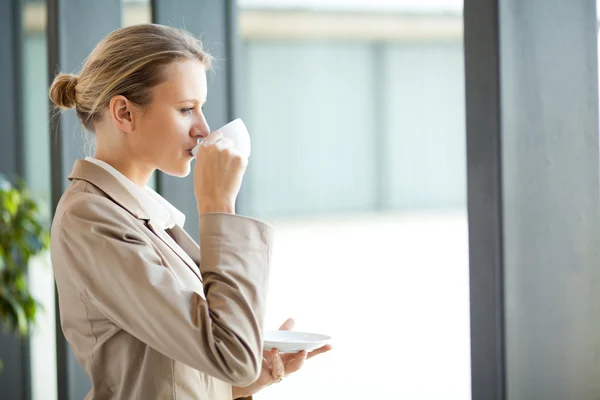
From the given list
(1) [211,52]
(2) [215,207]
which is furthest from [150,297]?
(1) [211,52]

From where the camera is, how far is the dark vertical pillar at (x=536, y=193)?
119cm

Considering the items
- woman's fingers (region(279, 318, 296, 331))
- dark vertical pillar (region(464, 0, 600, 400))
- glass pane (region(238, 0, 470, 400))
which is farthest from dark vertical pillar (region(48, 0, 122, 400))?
dark vertical pillar (region(464, 0, 600, 400))

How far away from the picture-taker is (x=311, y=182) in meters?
2.04

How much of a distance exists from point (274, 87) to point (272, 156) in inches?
7.6

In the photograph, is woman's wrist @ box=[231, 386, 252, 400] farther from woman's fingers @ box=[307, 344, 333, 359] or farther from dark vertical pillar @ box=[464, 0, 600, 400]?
dark vertical pillar @ box=[464, 0, 600, 400]

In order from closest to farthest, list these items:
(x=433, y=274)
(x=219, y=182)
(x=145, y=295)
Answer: (x=145, y=295) → (x=219, y=182) → (x=433, y=274)

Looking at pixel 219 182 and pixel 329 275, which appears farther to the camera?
pixel 329 275

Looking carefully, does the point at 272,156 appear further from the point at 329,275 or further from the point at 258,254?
the point at 258,254

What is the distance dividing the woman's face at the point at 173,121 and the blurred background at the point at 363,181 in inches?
26.3

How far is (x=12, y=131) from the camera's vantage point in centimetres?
331

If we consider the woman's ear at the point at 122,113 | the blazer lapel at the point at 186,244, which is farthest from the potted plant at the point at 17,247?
the woman's ear at the point at 122,113

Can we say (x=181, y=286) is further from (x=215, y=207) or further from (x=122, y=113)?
(x=122, y=113)

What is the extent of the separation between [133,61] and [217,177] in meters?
0.25

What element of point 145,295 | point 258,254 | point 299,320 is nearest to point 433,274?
point 299,320
